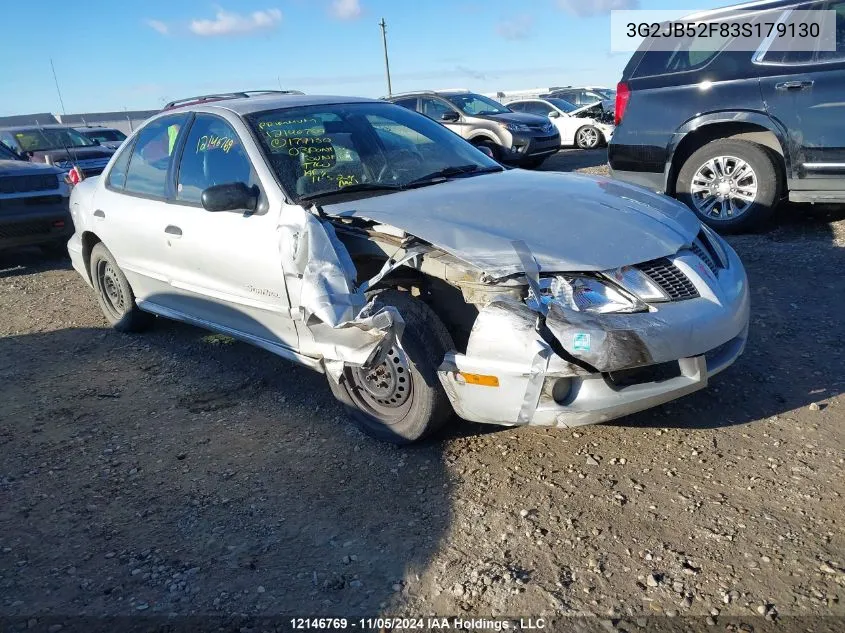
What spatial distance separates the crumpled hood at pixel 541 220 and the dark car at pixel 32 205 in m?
5.98

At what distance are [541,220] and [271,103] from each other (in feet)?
6.75

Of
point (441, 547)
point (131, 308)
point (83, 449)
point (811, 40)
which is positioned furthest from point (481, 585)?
point (811, 40)

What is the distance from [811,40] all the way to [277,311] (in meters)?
5.07

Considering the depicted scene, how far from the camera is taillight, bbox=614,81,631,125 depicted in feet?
21.5

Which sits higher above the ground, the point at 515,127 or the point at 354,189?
the point at 354,189

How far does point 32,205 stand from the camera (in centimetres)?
795

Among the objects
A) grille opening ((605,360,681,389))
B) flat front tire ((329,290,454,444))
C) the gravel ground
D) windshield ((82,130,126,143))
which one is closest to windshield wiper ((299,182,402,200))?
flat front tire ((329,290,454,444))

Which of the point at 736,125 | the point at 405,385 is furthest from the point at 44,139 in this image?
the point at 405,385

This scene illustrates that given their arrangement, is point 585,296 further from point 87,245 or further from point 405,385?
point 87,245

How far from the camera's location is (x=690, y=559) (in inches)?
95.2

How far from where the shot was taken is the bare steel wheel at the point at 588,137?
52.5 ft

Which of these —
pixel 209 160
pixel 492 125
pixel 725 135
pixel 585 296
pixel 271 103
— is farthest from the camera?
pixel 492 125

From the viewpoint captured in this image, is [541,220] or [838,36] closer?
[541,220]

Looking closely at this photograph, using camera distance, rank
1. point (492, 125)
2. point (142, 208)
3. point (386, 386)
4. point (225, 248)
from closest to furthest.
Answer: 1. point (386, 386)
2. point (225, 248)
3. point (142, 208)
4. point (492, 125)
